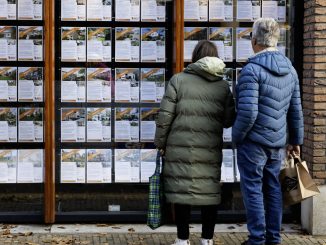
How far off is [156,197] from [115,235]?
3.19 feet

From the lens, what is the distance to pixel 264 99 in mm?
7449

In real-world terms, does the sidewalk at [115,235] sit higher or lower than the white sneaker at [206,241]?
lower

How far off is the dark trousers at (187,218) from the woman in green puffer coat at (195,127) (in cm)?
6

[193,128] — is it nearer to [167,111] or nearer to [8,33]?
[167,111]

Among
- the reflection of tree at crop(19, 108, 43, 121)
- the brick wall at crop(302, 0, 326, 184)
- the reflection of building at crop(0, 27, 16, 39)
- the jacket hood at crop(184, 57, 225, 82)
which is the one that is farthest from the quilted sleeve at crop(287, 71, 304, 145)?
the reflection of building at crop(0, 27, 16, 39)

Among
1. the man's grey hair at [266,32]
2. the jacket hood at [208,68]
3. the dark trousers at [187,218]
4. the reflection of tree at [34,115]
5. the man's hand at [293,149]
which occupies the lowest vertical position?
the dark trousers at [187,218]

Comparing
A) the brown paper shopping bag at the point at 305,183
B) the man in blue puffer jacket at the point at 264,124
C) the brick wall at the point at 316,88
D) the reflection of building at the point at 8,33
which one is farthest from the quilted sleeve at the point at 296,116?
the reflection of building at the point at 8,33

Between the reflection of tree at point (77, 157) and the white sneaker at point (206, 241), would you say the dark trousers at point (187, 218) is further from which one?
the reflection of tree at point (77, 157)

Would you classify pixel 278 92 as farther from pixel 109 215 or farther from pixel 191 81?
pixel 109 215

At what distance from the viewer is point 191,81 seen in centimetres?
765

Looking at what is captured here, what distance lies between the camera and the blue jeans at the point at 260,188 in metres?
7.53

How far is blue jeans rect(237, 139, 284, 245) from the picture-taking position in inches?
296

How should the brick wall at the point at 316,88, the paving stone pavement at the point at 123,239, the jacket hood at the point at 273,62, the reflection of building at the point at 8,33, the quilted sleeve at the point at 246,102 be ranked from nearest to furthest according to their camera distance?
the quilted sleeve at the point at 246,102
the jacket hood at the point at 273,62
the paving stone pavement at the point at 123,239
the brick wall at the point at 316,88
the reflection of building at the point at 8,33

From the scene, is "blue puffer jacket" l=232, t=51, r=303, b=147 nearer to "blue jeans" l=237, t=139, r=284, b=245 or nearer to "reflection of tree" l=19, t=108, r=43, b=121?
"blue jeans" l=237, t=139, r=284, b=245
